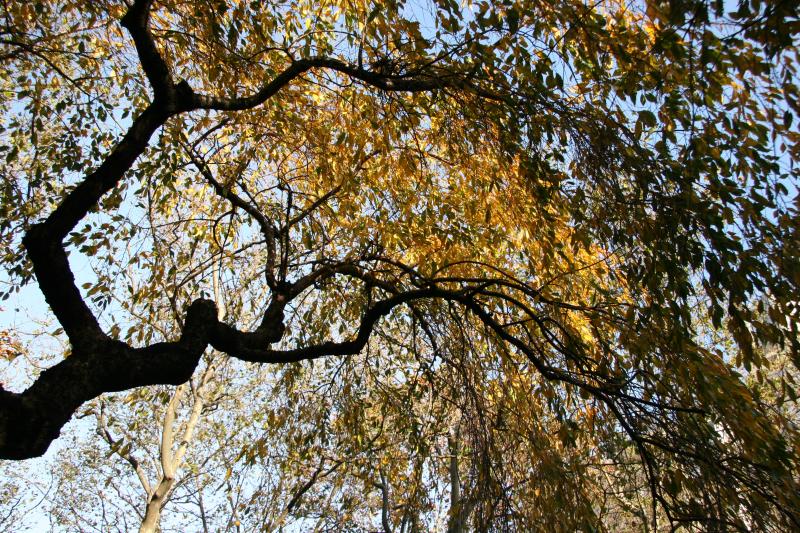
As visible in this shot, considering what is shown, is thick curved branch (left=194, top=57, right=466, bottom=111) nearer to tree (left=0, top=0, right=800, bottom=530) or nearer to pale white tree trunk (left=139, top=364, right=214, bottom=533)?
tree (left=0, top=0, right=800, bottom=530)

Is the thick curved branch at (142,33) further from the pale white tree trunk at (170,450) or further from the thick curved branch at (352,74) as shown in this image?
the pale white tree trunk at (170,450)

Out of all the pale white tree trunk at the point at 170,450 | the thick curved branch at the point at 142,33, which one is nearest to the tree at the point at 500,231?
the thick curved branch at the point at 142,33

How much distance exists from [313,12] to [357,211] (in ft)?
5.78

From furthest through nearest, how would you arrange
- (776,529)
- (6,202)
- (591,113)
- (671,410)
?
(6,202) < (591,113) < (671,410) < (776,529)

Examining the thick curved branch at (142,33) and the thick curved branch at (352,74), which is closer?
the thick curved branch at (142,33)

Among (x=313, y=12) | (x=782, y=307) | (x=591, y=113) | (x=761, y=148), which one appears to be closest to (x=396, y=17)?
(x=591, y=113)

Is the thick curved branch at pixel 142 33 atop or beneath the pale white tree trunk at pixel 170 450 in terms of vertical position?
beneath

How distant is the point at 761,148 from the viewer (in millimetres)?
2375

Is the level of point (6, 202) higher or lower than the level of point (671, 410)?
higher

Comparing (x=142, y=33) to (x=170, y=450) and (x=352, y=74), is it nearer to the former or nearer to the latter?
(x=352, y=74)

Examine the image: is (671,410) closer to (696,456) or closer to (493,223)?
(696,456)

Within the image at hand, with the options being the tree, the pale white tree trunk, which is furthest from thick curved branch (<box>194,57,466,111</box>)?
the pale white tree trunk

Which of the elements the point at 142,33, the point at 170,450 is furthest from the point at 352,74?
the point at 170,450

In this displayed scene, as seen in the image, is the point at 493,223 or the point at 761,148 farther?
the point at 493,223
